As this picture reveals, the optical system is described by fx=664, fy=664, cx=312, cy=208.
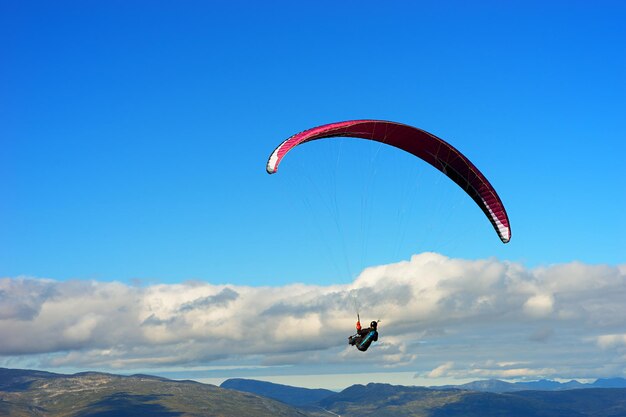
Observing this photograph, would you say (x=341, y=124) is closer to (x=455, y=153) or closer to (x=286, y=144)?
(x=286, y=144)

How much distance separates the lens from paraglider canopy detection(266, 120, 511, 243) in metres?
48.2

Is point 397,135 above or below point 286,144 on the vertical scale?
above

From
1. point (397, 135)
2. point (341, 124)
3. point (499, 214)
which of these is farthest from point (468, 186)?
point (341, 124)

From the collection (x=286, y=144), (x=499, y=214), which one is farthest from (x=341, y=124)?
(x=499, y=214)

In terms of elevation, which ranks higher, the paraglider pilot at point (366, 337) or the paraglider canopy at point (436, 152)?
the paraglider canopy at point (436, 152)

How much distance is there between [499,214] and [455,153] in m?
6.22

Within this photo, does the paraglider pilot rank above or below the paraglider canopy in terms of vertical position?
below

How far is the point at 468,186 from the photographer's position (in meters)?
53.4

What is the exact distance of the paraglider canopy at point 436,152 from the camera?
48156 millimetres

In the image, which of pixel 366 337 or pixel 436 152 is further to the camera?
pixel 436 152

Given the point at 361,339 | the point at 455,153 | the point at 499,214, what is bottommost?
the point at 361,339

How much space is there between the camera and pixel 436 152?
171 feet

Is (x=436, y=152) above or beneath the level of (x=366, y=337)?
above

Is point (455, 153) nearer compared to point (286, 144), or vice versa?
point (286, 144)
